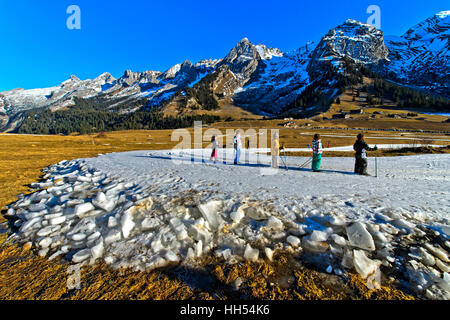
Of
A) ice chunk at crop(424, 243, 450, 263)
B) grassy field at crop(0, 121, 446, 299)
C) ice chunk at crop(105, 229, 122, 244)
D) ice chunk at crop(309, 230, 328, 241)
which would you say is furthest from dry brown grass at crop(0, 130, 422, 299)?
ice chunk at crop(424, 243, 450, 263)

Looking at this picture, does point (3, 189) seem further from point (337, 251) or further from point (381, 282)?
point (381, 282)

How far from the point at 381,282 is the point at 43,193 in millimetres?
10423

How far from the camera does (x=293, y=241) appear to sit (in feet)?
14.4

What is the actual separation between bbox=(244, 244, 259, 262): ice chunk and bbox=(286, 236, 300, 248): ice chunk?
83 cm

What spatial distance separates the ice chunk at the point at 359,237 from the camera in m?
4.04

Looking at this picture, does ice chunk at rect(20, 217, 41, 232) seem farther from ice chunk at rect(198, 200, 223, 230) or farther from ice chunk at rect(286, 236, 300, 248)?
ice chunk at rect(286, 236, 300, 248)

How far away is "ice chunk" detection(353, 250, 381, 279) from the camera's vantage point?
345 centimetres

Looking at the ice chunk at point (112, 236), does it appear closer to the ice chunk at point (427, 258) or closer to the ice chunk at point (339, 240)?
the ice chunk at point (339, 240)

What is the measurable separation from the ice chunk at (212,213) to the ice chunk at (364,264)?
115 inches

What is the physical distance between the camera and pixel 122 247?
4.30 metres
